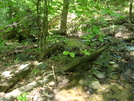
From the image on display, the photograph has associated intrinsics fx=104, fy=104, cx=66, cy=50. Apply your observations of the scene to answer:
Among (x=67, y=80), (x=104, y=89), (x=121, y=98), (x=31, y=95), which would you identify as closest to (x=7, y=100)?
(x=31, y=95)

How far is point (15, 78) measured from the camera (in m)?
3.77

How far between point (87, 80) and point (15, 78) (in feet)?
8.78

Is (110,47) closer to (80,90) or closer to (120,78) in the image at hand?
(120,78)

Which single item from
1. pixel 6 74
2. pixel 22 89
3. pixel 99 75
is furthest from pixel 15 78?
pixel 99 75

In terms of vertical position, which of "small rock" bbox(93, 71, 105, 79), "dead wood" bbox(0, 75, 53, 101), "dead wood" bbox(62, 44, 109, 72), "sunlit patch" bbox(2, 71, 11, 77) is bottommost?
"small rock" bbox(93, 71, 105, 79)

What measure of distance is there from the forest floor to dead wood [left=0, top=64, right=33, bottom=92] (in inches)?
4.6

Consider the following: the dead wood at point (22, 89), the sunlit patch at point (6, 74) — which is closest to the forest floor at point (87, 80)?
the sunlit patch at point (6, 74)

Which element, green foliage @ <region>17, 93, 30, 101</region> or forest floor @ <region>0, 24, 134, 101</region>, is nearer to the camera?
green foliage @ <region>17, 93, 30, 101</region>

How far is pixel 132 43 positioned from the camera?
7742mm

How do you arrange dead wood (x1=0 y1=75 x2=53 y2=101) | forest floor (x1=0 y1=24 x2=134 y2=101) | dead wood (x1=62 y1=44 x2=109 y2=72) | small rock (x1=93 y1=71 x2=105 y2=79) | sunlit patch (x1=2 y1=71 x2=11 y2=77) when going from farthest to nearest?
1. dead wood (x1=62 y1=44 x2=109 y2=72)
2. small rock (x1=93 y1=71 x2=105 y2=79)
3. sunlit patch (x1=2 y1=71 x2=11 y2=77)
4. forest floor (x1=0 y1=24 x2=134 y2=101)
5. dead wood (x1=0 y1=75 x2=53 y2=101)

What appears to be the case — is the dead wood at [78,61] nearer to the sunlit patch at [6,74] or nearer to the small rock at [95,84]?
the small rock at [95,84]

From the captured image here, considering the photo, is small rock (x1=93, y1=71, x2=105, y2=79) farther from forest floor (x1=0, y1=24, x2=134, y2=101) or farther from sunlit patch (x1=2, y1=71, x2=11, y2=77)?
sunlit patch (x1=2, y1=71, x2=11, y2=77)

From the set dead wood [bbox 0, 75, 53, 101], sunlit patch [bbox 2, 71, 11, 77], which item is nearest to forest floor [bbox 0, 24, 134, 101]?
sunlit patch [bbox 2, 71, 11, 77]

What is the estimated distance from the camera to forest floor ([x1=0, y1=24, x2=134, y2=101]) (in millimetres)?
3213
